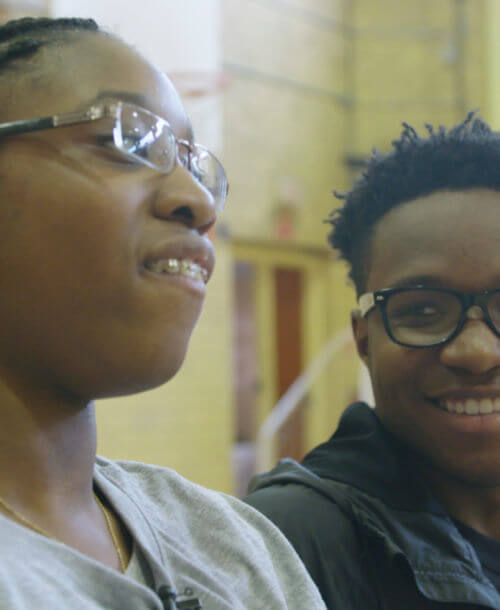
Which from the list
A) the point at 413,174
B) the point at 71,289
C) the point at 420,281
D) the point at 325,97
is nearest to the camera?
the point at 71,289

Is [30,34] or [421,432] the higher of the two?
[30,34]

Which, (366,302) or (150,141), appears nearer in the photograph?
(150,141)

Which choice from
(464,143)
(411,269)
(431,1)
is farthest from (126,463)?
(431,1)

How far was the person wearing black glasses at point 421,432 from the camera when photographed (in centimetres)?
105

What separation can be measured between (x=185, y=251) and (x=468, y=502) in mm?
766

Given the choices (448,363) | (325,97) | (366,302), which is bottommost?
(448,363)

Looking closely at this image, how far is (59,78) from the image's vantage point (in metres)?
0.72

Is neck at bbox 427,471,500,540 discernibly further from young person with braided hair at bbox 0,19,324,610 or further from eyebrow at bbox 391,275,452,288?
young person with braided hair at bbox 0,19,324,610

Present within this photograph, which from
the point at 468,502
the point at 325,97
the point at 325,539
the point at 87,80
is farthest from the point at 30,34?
the point at 325,97

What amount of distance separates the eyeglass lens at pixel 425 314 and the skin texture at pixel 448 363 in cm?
2

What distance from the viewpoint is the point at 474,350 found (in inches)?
43.2

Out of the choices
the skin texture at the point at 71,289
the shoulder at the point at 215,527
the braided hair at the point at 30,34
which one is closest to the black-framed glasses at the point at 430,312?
the shoulder at the point at 215,527

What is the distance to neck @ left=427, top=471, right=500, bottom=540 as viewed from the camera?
1.19 meters

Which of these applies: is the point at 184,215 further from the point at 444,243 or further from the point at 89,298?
the point at 444,243
